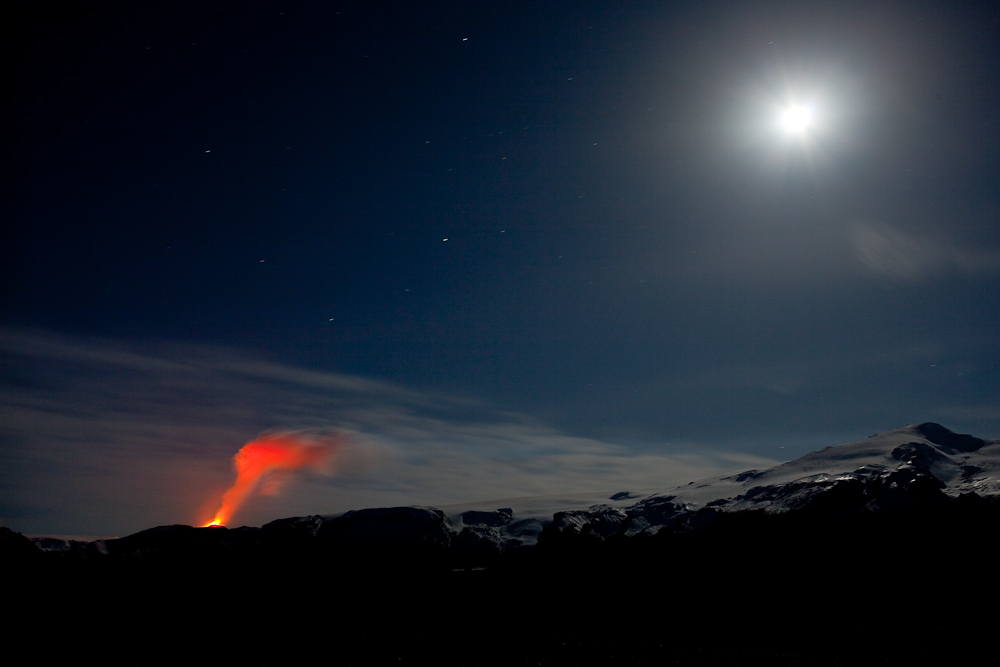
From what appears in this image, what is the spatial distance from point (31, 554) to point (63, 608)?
42112mm

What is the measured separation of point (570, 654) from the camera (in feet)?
158

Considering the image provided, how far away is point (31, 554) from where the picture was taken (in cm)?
12144

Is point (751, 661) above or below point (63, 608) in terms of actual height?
above

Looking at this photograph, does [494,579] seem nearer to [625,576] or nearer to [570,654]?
[625,576]

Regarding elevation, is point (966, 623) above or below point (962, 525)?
below

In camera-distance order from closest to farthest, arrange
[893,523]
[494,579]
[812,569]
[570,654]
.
Answer: [570,654] → [812,569] → [893,523] → [494,579]

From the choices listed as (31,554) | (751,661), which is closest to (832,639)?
(751,661)

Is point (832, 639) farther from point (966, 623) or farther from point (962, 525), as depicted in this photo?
point (962, 525)

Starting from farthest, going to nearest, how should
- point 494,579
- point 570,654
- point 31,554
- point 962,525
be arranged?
point 494,579 → point 31,554 → point 962,525 → point 570,654

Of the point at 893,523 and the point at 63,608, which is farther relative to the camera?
the point at 893,523

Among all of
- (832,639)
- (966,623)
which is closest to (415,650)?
(832,639)

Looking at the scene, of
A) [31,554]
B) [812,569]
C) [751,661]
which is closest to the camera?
[751,661]

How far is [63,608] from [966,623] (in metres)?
134

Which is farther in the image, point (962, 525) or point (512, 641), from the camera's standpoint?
point (962, 525)
